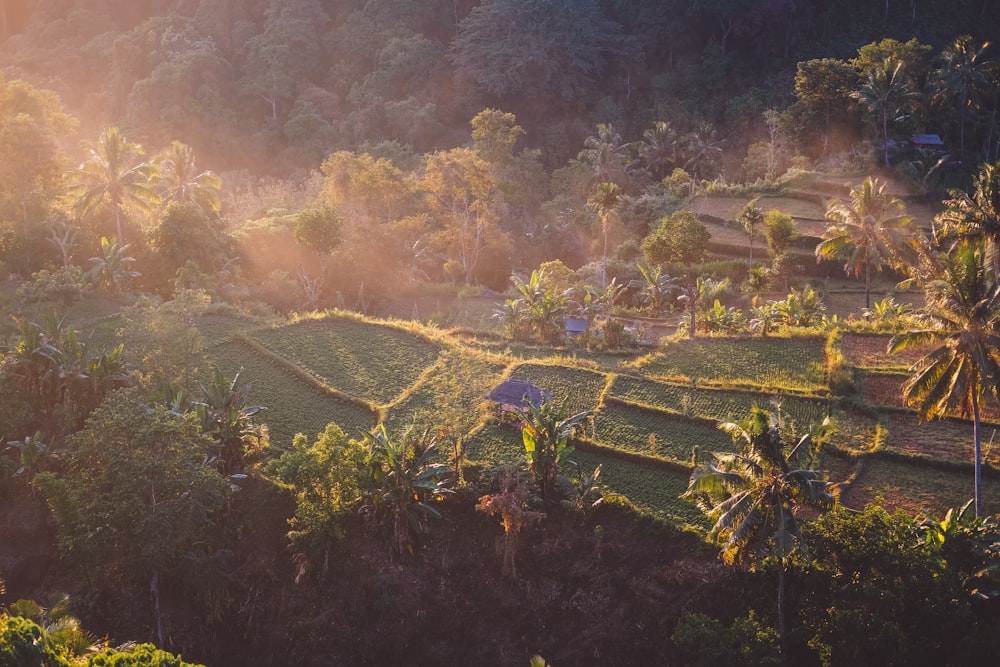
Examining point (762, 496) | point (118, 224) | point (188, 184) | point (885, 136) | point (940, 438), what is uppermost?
point (885, 136)

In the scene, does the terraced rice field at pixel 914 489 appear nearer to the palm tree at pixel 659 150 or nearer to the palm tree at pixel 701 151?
the palm tree at pixel 701 151

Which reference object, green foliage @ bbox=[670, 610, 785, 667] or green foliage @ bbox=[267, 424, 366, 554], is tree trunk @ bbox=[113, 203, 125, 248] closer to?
green foliage @ bbox=[267, 424, 366, 554]

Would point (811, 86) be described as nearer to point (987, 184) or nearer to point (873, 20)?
point (873, 20)

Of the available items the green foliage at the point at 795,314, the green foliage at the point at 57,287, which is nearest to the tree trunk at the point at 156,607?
the green foliage at the point at 57,287

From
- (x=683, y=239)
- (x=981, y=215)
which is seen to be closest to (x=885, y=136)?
(x=981, y=215)

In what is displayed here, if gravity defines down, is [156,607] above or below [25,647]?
below

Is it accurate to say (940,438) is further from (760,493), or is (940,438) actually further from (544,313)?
(544,313)

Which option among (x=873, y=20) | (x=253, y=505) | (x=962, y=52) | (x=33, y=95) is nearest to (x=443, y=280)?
(x=33, y=95)
